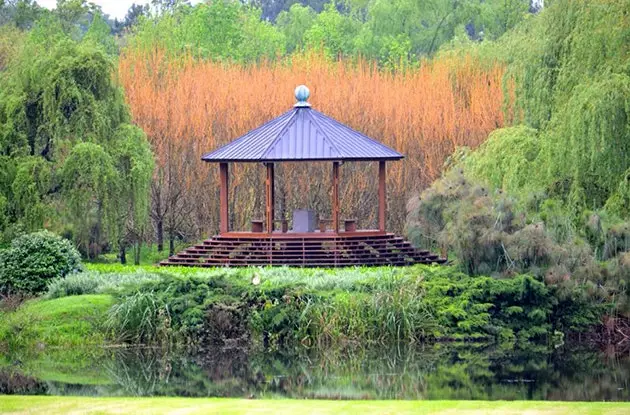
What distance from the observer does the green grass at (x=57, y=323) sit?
73.3 feet

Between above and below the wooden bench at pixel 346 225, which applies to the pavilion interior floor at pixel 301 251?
below

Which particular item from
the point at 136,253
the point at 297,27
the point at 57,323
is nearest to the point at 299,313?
the point at 57,323

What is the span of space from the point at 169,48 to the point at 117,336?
1942 centimetres

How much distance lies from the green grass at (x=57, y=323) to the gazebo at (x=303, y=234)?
5.26 meters

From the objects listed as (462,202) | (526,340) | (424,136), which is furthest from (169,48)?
(526,340)

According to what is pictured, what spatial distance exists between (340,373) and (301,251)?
26.2 feet

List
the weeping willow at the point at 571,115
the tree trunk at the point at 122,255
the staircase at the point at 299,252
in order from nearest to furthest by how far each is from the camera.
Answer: the weeping willow at the point at 571,115
the staircase at the point at 299,252
the tree trunk at the point at 122,255

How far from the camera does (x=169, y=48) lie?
4069 cm

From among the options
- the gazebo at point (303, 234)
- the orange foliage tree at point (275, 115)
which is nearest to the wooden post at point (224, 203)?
the gazebo at point (303, 234)

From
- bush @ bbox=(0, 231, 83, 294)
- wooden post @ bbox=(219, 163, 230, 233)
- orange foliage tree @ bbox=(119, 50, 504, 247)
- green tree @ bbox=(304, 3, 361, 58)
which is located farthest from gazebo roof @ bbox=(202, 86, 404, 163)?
green tree @ bbox=(304, 3, 361, 58)

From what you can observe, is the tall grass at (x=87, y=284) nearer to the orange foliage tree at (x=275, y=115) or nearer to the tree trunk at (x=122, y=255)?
the tree trunk at (x=122, y=255)

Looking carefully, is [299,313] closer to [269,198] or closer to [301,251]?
[301,251]

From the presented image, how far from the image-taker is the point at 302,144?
28578 millimetres

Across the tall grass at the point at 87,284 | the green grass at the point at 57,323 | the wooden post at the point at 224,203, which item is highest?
the wooden post at the point at 224,203
